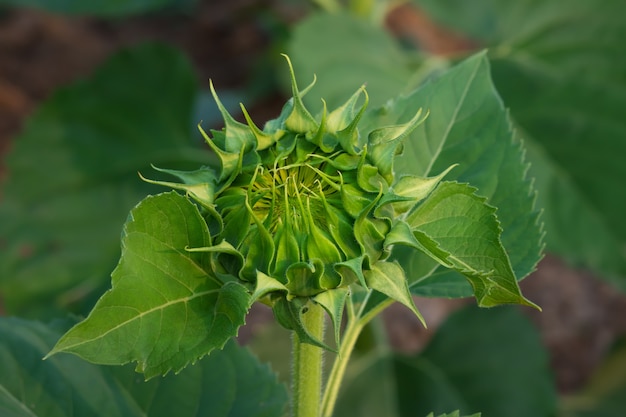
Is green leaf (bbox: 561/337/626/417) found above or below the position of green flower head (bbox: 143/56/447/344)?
above

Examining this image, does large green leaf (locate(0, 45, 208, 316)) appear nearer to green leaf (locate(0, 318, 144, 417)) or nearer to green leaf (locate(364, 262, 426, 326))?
green leaf (locate(0, 318, 144, 417))

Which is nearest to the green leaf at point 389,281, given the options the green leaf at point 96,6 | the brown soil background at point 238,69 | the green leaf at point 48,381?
the green leaf at point 48,381

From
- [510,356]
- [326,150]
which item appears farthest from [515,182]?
[510,356]

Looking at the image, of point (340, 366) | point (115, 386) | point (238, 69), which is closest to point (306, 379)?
point (340, 366)

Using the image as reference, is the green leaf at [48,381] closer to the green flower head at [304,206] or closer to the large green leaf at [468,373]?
the green flower head at [304,206]

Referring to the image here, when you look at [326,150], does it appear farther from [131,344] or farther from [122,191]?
[122,191]

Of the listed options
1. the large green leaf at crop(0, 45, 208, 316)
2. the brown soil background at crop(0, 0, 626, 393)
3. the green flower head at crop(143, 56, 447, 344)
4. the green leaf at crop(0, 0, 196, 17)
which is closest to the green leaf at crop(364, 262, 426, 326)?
the green flower head at crop(143, 56, 447, 344)

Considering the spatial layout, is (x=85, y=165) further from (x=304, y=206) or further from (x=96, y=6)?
(x=304, y=206)
